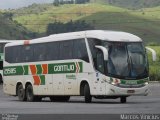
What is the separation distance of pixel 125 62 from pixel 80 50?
2244 millimetres

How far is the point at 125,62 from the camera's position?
2877 centimetres

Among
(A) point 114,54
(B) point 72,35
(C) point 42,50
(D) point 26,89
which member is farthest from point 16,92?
(A) point 114,54

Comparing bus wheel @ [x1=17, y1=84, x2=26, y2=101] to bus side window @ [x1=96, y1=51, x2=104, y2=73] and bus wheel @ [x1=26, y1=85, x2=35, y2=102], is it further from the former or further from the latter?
bus side window @ [x1=96, y1=51, x2=104, y2=73]

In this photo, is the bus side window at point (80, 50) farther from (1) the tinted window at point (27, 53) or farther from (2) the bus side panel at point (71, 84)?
(1) the tinted window at point (27, 53)

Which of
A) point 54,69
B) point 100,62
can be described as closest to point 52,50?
point 54,69

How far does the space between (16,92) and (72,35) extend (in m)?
5.87

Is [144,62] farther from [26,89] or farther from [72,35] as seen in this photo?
[26,89]

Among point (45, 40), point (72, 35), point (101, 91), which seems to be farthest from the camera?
point (45, 40)

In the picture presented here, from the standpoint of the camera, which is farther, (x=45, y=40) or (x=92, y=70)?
(x=45, y=40)

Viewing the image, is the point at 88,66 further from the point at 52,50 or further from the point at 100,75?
the point at 52,50

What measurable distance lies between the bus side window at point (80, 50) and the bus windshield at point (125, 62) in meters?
1.13

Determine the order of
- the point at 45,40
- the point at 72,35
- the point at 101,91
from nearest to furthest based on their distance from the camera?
1. the point at 101,91
2. the point at 72,35
3. the point at 45,40

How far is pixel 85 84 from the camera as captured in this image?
97.8ft

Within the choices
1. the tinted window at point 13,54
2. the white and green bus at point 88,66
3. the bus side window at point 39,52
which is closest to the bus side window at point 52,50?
the white and green bus at point 88,66
